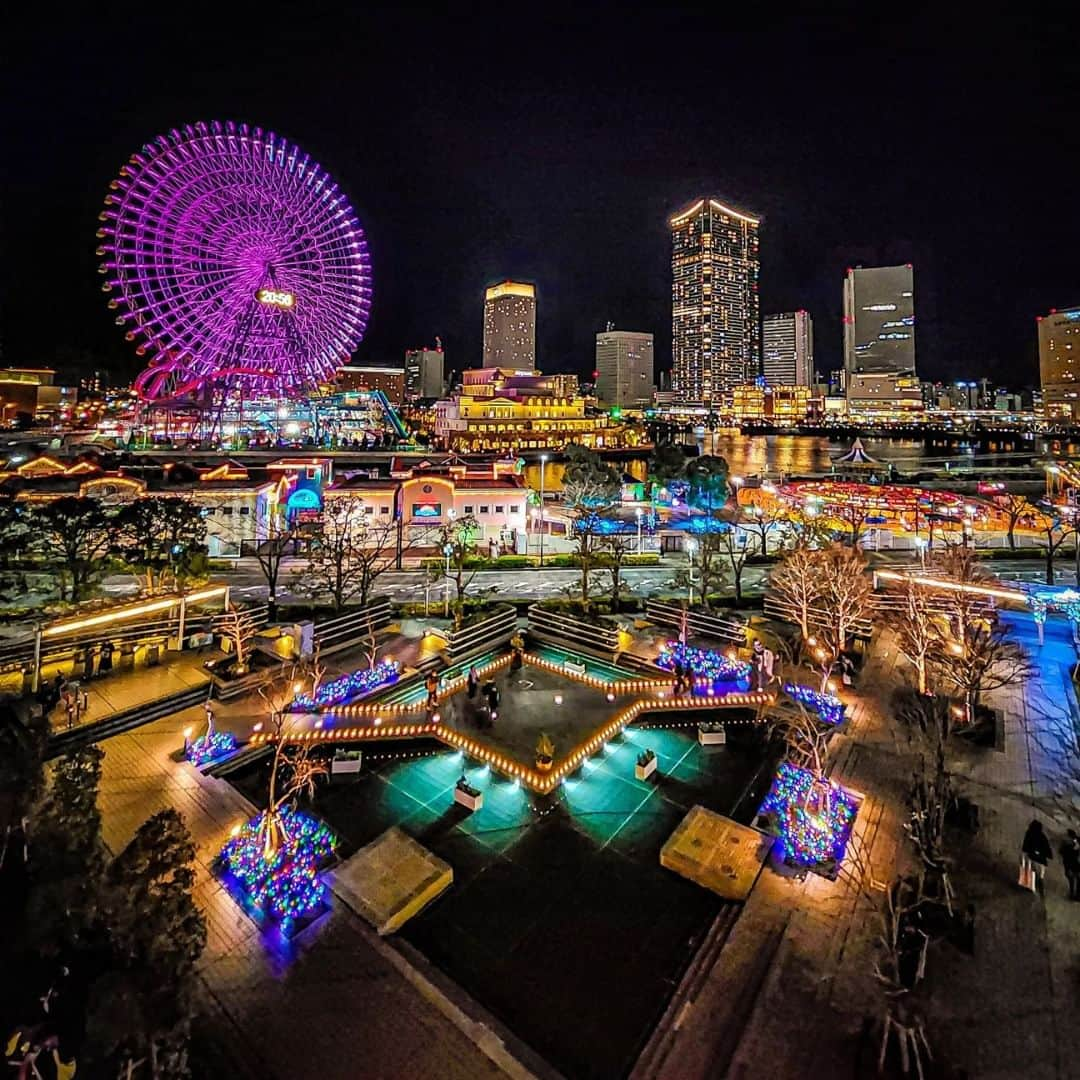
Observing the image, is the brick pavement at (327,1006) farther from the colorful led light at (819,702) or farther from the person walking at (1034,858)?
the colorful led light at (819,702)

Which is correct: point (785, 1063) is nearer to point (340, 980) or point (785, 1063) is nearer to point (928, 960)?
point (928, 960)

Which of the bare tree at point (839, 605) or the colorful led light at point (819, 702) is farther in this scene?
the bare tree at point (839, 605)

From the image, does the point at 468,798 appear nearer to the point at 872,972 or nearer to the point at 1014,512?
the point at 872,972

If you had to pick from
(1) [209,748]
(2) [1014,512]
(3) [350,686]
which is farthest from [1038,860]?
(2) [1014,512]

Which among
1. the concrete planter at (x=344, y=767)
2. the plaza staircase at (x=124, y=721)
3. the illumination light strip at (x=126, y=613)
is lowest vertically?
the concrete planter at (x=344, y=767)

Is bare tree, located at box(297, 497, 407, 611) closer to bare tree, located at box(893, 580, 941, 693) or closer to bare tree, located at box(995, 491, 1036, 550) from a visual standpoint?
bare tree, located at box(893, 580, 941, 693)

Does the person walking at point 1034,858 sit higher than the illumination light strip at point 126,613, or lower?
lower

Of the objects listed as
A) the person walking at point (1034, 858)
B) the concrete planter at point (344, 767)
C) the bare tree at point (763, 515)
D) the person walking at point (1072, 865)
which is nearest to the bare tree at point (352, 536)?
the concrete planter at point (344, 767)
